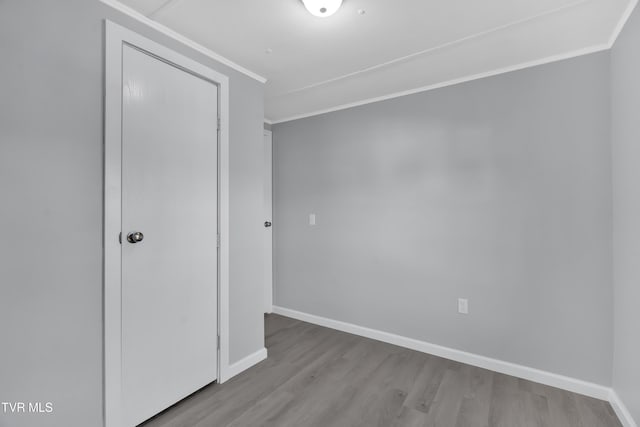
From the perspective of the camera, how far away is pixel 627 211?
1741 millimetres

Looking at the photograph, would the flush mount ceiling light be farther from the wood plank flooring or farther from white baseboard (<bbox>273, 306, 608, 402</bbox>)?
white baseboard (<bbox>273, 306, 608, 402</bbox>)

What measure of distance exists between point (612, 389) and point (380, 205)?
2096 millimetres

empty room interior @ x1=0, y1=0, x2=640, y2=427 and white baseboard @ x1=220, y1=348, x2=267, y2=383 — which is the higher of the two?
empty room interior @ x1=0, y1=0, x2=640, y2=427

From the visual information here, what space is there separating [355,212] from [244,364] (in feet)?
5.73

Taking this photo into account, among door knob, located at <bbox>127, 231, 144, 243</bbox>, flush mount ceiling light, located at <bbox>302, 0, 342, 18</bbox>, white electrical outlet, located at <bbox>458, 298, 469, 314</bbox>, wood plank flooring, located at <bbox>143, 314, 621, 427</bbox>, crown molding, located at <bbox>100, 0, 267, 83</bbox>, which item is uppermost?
crown molding, located at <bbox>100, 0, 267, 83</bbox>

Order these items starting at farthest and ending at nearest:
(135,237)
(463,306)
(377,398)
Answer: (463,306) → (377,398) → (135,237)

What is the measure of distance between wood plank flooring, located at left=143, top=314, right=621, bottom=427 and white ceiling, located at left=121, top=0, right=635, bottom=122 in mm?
2425

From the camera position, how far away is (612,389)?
6.43 ft

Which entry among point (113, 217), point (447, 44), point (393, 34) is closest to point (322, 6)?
point (393, 34)

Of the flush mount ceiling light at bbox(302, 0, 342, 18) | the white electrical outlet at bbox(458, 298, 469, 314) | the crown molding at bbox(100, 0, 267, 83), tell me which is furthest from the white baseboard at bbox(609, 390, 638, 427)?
the crown molding at bbox(100, 0, 267, 83)

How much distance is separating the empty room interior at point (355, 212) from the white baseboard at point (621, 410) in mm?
30

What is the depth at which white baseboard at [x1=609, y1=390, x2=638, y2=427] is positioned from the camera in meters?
1.67

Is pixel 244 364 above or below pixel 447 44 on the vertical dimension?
below

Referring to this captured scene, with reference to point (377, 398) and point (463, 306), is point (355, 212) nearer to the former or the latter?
point (463, 306)
